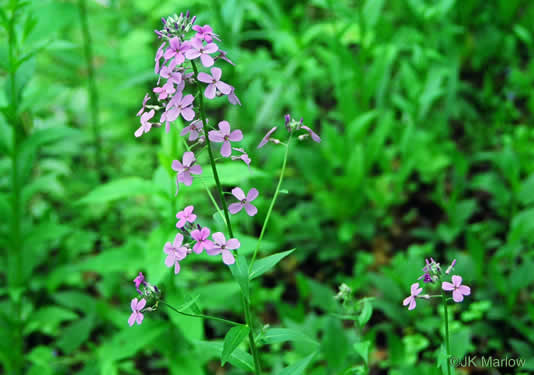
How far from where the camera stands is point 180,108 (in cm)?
137

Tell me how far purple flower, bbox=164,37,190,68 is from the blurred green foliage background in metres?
1.01

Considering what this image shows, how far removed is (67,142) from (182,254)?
2.80m

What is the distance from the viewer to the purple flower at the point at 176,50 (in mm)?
1321

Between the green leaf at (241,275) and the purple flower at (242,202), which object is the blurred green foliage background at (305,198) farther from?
the purple flower at (242,202)

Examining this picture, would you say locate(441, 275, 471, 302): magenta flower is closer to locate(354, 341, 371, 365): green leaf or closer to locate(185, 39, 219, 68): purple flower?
locate(354, 341, 371, 365): green leaf

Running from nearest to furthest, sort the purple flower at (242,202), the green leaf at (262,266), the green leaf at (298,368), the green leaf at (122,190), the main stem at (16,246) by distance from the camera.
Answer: the purple flower at (242,202) < the green leaf at (262,266) < the green leaf at (298,368) < the green leaf at (122,190) < the main stem at (16,246)

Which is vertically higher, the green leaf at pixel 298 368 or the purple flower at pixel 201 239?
the purple flower at pixel 201 239

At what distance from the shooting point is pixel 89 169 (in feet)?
14.0

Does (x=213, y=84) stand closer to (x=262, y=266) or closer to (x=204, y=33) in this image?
(x=204, y=33)

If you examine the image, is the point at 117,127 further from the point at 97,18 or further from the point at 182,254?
the point at 182,254

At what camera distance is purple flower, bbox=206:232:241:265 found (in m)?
1.34

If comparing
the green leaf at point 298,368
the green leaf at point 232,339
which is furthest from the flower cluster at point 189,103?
the green leaf at point 298,368

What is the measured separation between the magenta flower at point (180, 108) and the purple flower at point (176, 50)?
0.29 feet

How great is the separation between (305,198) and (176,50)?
2.64 meters
